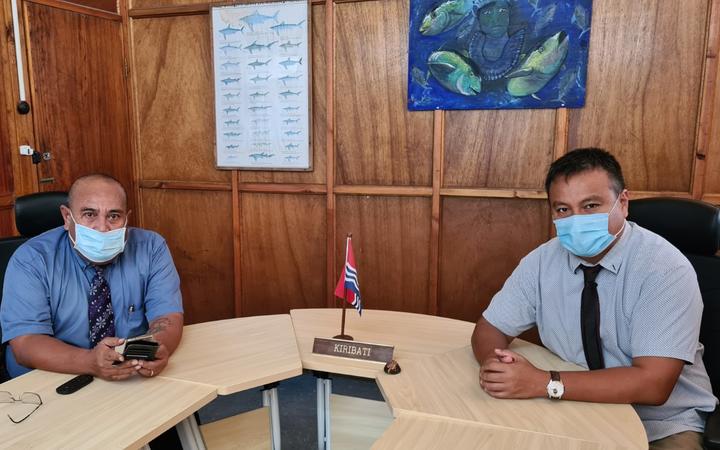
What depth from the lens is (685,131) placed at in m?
2.54

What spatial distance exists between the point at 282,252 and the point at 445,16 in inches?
67.8

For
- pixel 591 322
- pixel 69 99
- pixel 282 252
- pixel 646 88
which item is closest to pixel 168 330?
pixel 591 322

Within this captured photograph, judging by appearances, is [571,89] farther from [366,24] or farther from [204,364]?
[204,364]

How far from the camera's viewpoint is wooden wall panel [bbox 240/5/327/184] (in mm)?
3041

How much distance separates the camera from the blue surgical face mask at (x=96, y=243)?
5.26 ft

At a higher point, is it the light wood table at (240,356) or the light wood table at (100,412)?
the light wood table at (100,412)

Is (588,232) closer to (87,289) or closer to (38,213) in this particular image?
(87,289)

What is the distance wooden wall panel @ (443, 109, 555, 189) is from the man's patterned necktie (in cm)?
190

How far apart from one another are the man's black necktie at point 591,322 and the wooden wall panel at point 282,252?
196 cm

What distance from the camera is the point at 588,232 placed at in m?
1.40

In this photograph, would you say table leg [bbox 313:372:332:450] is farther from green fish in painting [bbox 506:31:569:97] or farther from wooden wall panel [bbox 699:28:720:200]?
wooden wall panel [bbox 699:28:720:200]

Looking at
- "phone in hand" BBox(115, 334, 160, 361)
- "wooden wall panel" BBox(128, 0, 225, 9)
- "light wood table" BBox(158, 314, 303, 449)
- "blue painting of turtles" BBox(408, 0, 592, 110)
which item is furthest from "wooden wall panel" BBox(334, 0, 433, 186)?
"phone in hand" BBox(115, 334, 160, 361)

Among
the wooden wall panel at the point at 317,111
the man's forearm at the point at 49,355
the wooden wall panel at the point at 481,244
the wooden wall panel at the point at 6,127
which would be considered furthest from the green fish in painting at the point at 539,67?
the wooden wall panel at the point at 6,127

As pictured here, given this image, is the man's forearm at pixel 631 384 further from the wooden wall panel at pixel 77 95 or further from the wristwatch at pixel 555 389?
the wooden wall panel at pixel 77 95
